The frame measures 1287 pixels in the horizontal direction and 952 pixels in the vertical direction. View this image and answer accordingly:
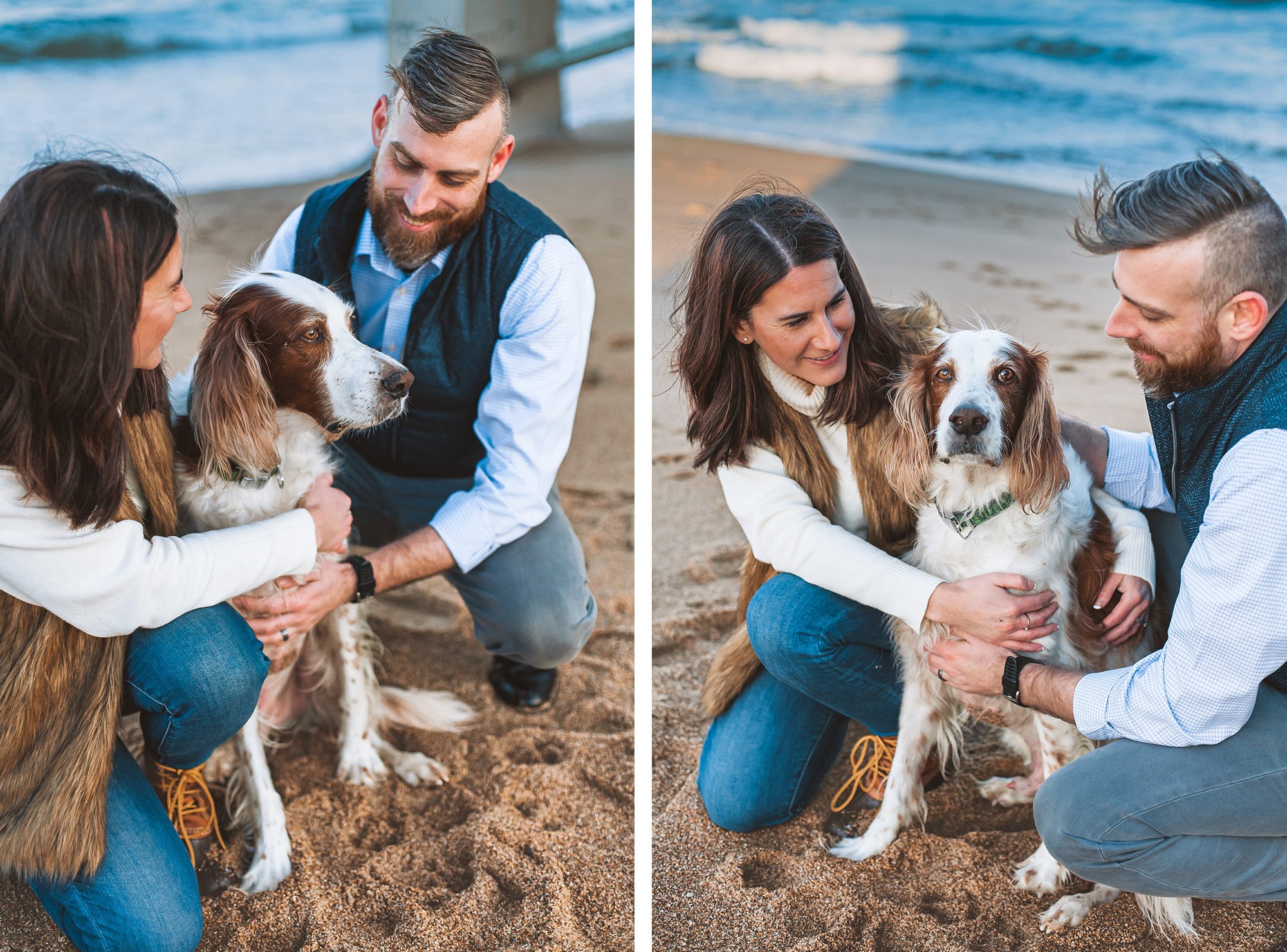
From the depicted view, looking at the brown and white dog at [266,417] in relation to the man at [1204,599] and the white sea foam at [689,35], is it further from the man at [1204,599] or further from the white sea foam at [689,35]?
the white sea foam at [689,35]

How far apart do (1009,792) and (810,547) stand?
2.68 feet

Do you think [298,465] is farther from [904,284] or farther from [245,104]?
[245,104]

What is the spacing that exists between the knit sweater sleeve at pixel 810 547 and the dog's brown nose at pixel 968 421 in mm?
331

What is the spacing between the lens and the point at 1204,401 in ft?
6.29

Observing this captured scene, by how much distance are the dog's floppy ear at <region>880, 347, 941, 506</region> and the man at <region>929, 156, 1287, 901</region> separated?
1.24 ft

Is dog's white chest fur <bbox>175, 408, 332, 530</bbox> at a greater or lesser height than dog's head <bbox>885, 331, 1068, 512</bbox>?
lesser

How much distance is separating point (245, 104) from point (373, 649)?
948 cm

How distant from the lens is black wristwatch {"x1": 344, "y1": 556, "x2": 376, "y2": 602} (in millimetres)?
2461

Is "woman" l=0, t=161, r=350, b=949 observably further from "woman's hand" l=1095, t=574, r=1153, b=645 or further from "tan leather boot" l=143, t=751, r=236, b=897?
"woman's hand" l=1095, t=574, r=1153, b=645

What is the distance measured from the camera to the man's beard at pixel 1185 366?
73.4 inches

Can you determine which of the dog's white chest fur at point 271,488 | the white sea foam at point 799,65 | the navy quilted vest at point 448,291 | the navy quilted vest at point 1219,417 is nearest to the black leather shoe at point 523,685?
the navy quilted vest at point 448,291

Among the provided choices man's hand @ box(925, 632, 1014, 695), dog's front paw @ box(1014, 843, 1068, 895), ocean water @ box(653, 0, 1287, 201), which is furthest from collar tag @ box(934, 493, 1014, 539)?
ocean water @ box(653, 0, 1287, 201)

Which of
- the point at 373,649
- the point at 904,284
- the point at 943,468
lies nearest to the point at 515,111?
the point at 904,284

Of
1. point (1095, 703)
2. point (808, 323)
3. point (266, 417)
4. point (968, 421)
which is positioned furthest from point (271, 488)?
point (1095, 703)
